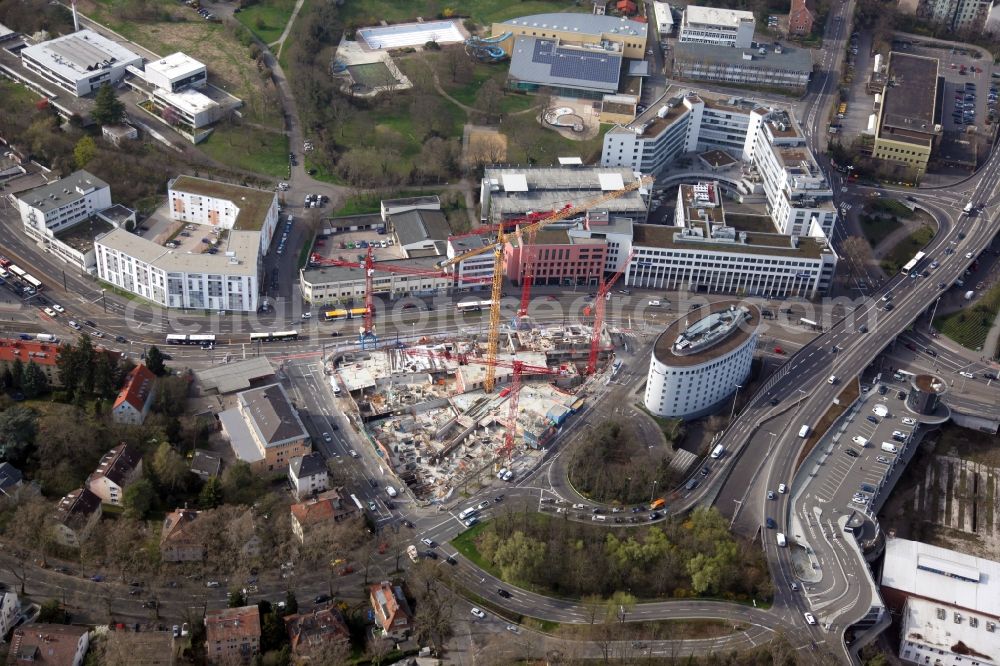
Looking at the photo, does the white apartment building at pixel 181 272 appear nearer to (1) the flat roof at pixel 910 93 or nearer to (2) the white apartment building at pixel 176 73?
(2) the white apartment building at pixel 176 73

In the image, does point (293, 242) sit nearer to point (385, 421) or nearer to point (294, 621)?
point (385, 421)

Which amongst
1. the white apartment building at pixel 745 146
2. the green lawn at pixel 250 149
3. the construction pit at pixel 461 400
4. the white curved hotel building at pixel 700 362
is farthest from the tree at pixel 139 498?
the white apartment building at pixel 745 146

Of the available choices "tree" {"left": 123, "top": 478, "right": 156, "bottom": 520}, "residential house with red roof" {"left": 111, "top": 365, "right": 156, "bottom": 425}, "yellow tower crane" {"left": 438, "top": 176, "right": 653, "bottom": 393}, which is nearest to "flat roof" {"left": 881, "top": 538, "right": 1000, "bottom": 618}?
"yellow tower crane" {"left": 438, "top": 176, "right": 653, "bottom": 393}

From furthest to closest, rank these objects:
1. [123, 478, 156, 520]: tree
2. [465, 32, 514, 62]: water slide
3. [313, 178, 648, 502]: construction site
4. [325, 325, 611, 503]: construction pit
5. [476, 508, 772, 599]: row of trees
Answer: [465, 32, 514, 62]: water slide < [313, 178, 648, 502]: construction site < [325, 325, 611, 503]: construction pit < [123, 478, 156, 520]: tree < [476, 508, 772, 599]: row of trees

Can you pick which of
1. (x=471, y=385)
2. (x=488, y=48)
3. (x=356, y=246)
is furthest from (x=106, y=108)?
(x=471, y=385)

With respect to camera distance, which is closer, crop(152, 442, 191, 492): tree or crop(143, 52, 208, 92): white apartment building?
crop(152, 442, 191, 492): tree

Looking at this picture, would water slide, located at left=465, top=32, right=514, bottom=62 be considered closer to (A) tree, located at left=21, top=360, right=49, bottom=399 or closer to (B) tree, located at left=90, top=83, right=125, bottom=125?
(B) tree, located at left=90, top=83, right=125, bottom=125
